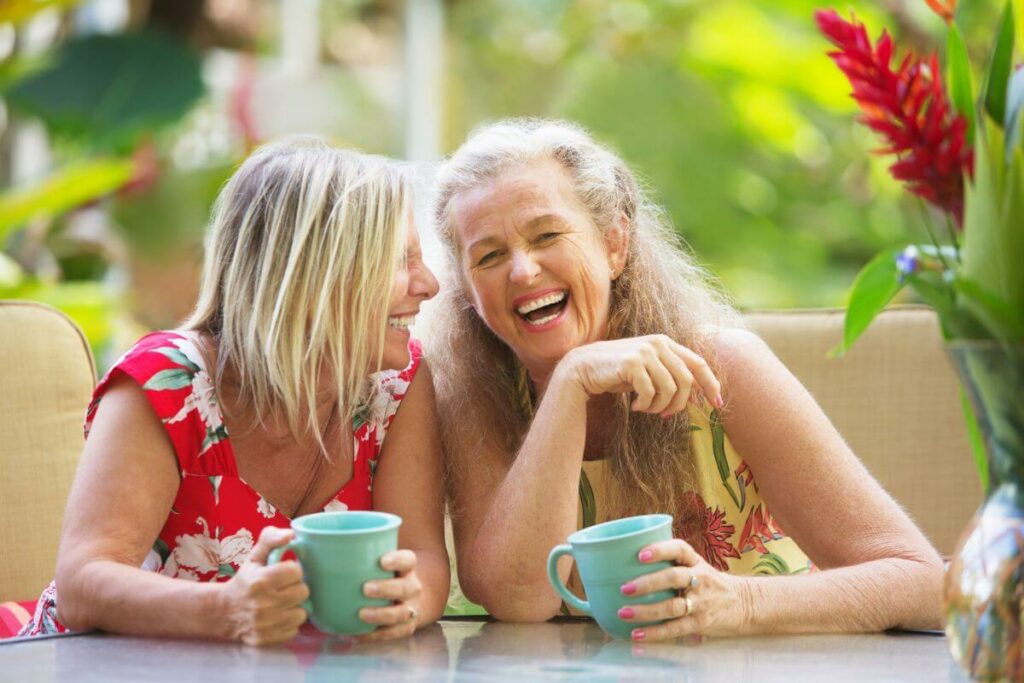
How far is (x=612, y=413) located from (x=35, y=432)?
91cm

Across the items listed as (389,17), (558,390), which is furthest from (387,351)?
(389,17)

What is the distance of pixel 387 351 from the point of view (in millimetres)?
1610

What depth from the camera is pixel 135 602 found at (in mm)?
1314

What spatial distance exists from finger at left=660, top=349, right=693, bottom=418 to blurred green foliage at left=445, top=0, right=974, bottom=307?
380 cm

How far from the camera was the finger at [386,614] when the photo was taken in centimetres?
122

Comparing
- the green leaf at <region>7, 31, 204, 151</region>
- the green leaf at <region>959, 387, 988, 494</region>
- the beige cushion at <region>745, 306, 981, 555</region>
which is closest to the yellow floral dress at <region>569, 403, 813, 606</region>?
the beige cushion at <region>745, 306, 981, 555</region>

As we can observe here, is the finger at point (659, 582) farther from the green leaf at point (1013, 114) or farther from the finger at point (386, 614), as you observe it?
the green leaf at point (1013, 114)

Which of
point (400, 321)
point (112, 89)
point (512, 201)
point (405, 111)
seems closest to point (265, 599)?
point (400, 321)

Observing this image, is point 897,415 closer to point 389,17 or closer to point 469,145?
point 469,145

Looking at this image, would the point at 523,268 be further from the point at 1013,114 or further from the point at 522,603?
the point at 1013,114

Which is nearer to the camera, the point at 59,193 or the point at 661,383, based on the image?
the point at 661,383

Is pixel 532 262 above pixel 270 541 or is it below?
above

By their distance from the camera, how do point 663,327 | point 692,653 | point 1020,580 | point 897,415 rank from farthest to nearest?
point 897,415
point 663,327
point 692,653
point 1020,580

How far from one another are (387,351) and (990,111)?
34.3 inches
